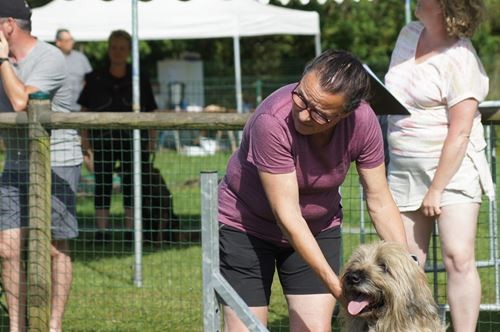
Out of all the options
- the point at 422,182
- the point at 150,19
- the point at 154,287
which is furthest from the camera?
the point at 150,19

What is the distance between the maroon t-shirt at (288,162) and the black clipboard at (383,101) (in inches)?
33.3

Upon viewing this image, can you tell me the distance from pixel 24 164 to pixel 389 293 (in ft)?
8.99

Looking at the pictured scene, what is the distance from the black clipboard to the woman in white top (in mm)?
81

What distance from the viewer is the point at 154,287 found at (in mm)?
7719

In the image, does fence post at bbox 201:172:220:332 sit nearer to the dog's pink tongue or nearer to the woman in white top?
the dog's pink tongue

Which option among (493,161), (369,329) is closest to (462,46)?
(493,161)

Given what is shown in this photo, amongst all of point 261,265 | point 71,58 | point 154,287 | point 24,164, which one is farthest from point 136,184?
point 71,58

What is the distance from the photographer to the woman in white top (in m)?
4.93

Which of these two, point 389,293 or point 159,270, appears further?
point 159,270

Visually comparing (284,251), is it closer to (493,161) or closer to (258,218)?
(258,218)

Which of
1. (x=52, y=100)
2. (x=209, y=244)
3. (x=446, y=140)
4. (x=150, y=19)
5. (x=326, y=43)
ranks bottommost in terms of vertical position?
(x=209, y=244)

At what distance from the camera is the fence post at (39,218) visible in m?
5.61

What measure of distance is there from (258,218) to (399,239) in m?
0.60

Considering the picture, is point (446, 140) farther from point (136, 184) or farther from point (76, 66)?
point (76, 66)
